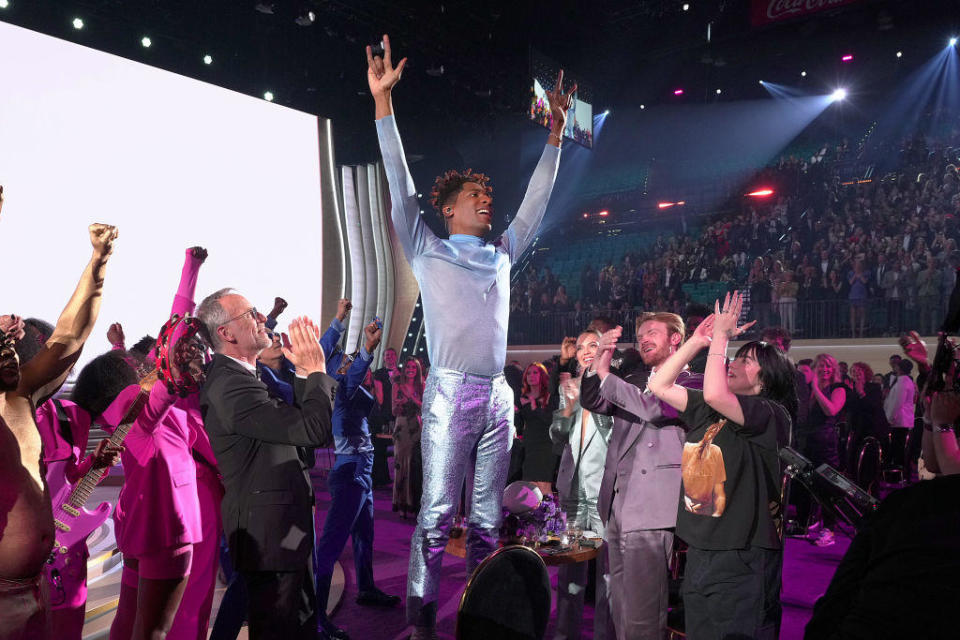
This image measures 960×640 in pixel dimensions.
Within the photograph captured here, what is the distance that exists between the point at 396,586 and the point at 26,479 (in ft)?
11.5

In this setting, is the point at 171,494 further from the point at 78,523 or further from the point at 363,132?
the point at 363,132

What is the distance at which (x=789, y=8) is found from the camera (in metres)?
13.1

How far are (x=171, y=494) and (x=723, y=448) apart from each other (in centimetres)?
212

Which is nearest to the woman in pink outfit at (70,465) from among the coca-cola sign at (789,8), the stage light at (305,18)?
the stage light at (305,18)

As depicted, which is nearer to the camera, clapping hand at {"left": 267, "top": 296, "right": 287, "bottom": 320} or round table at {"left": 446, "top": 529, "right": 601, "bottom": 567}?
round table at {"left": 446, "top": 529, "right": 601, "bottom": 567}

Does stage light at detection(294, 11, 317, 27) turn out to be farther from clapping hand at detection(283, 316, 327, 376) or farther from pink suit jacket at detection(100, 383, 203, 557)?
clapping hand at detection(283, 316, 327, 376)

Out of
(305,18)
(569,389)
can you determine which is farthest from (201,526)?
(305,18)


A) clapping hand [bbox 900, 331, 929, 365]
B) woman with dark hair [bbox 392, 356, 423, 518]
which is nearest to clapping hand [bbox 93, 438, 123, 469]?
clapping hand [bbox 900, 331, 929, 365]

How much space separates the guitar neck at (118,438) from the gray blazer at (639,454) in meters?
1.83

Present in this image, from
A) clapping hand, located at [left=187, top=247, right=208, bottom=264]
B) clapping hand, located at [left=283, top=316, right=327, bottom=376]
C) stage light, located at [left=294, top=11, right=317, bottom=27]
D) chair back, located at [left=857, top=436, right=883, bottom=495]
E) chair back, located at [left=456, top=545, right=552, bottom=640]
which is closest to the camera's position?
chair back, located at [left=456, top=545, right=552, bottom=640]

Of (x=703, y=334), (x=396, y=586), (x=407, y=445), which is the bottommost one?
(x=396, y=586)

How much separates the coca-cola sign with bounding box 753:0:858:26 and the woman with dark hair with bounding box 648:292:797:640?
1243cm

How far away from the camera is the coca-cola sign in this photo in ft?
43.0

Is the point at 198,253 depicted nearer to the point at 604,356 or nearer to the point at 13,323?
the point at 13,323
